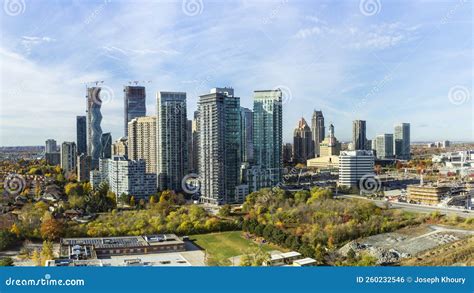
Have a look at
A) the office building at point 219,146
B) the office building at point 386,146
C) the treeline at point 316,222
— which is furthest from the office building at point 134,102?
the treeline at point 316,222

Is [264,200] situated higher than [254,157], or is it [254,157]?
[254,157]

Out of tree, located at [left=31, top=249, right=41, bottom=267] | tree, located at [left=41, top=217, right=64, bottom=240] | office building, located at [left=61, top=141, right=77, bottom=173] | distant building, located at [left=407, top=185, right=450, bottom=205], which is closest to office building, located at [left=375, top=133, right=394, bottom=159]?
distant building, located at [left=407, top=185, right=450, bottom=205]

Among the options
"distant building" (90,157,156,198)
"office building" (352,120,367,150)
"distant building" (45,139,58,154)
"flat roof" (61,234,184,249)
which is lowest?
"flat roof" (61,234,184,249)

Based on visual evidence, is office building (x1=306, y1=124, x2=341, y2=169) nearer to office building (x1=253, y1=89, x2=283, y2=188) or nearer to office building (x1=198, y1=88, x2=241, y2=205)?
office building (x1=253, y1=89, x2=283, y2=188)

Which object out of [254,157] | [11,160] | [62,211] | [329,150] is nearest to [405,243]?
[62,211]

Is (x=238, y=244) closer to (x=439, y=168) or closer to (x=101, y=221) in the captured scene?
(x=101, y=221)
